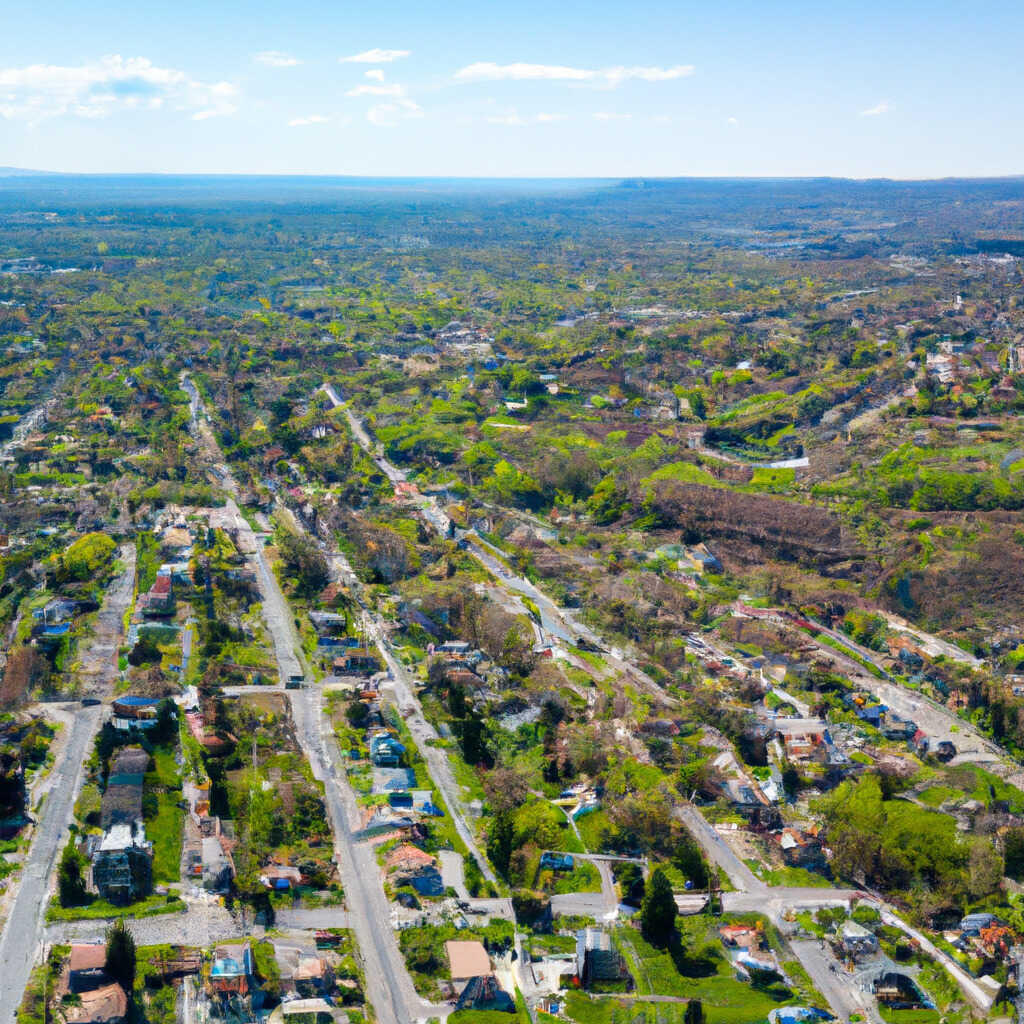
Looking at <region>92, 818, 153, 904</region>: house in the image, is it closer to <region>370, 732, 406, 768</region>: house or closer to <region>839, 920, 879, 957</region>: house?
<region>370, 732, 406, 768</region>: house

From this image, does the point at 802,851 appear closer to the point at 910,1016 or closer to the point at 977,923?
the point at 977,923

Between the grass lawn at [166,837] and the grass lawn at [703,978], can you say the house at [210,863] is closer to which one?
the grass lawn at [166,837]

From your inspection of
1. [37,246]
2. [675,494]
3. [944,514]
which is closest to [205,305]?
[37,246]

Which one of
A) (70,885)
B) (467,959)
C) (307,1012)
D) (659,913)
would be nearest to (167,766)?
(70,885)

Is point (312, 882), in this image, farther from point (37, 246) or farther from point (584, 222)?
point (584, 222)

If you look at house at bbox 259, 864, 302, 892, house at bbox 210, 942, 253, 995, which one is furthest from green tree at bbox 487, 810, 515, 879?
house at bbox 210, 942, 253, 995
